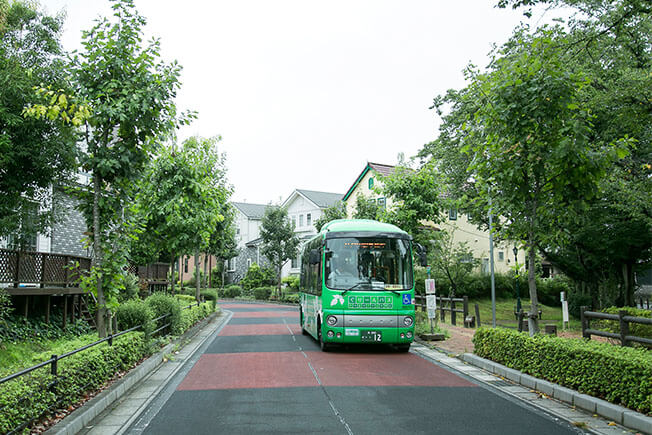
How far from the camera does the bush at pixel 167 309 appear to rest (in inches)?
587

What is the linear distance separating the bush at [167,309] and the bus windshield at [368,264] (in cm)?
489

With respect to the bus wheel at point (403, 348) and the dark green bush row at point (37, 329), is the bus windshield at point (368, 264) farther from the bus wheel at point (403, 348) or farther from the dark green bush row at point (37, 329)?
the dark green bush row at point (37, 329)

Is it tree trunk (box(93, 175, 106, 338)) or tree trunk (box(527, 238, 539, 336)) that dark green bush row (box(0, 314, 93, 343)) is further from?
tree trunk (box(527, 238, 539, 336))

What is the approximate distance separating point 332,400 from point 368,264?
5.95 metres

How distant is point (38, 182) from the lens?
43.4 ft

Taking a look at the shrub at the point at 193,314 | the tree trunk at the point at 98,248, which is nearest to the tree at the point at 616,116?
the tree trunk at the point at 98,248

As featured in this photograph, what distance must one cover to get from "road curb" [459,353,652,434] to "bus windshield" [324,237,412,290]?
137 inches

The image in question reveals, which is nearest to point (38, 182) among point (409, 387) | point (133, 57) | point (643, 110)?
point (133, 57)

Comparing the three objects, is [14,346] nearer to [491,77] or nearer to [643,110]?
[491,77]

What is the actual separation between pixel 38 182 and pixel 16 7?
410 centimetres

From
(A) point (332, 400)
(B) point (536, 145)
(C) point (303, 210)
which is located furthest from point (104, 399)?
(C) point (303, 210)

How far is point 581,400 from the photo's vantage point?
24.7 ft

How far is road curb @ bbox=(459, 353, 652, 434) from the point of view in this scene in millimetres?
6387

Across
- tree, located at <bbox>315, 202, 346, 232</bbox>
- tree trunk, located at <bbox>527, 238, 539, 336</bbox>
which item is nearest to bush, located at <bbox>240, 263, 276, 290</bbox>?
tree, located at <bbox>315, 202, 346, 232</bbox>
